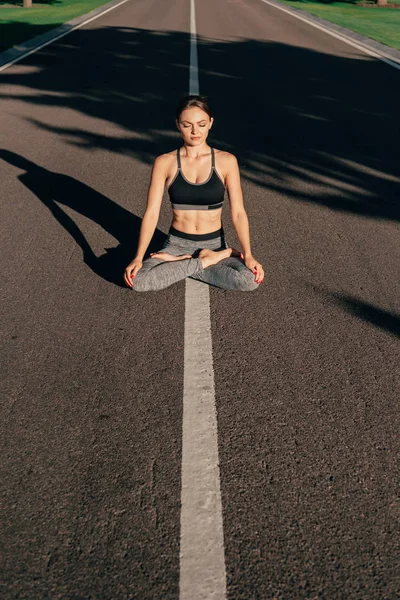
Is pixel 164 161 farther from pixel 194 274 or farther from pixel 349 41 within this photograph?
pixel 349 41

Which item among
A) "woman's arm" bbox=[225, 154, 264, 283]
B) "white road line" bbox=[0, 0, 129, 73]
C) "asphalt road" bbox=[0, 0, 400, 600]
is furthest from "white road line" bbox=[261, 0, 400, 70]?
"woman's arm" bbox=[225, 154, 264, 283]

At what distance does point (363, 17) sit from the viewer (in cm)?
2919

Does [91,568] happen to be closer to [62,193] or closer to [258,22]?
[62,193]

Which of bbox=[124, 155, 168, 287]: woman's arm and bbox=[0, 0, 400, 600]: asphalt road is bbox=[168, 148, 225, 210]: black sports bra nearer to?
bbox=[124, 155, 168, 287]: woman's arm

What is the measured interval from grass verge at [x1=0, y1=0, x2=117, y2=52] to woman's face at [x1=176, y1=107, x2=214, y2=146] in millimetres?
15896

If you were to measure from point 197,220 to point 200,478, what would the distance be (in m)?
2.41

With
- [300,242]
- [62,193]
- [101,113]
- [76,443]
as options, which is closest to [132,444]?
[76,443]

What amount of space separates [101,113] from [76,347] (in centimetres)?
766

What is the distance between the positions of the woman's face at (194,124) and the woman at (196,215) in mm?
12

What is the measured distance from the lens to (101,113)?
Answer: 10.8m

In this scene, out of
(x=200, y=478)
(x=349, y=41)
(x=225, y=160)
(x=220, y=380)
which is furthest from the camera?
(x=349, y=41)

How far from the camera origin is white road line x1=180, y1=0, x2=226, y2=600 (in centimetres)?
251

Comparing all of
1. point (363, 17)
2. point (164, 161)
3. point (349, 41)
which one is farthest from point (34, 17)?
point (164, 161)

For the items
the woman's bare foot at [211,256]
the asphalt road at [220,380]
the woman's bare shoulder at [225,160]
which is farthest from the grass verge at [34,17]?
the woman's bare foot at [211,256]
